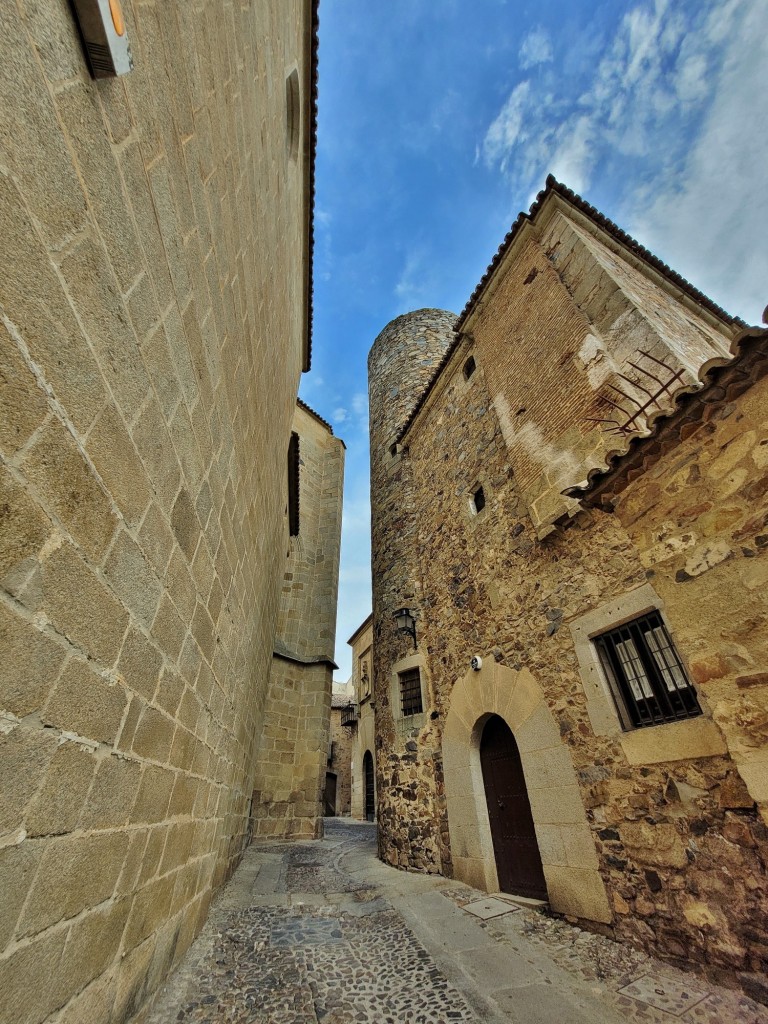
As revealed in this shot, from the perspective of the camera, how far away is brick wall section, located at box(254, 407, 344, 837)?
8102 mm

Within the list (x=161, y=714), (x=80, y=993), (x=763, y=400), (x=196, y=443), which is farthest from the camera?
(x=763, y=400)

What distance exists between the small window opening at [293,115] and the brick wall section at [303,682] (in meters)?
6.26

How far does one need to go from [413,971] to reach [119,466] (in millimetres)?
3707

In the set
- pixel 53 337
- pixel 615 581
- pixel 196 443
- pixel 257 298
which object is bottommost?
pixel 53 337

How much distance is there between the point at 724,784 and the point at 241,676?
395cm

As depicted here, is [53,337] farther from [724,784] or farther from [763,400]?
[724,784]

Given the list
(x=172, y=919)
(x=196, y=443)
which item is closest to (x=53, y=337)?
(x=196, y=443)

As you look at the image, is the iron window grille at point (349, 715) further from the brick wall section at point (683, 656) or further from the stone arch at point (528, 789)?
the stone arch at point (528, 789)

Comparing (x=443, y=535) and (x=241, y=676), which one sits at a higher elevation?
(x=443, y=535)

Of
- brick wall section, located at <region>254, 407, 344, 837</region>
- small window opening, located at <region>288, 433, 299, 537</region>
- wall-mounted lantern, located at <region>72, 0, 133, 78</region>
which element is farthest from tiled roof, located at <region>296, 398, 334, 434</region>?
wall-mounted lantern, located at <region>72, 0, 133, 78</region>

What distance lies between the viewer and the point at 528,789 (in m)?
4.54

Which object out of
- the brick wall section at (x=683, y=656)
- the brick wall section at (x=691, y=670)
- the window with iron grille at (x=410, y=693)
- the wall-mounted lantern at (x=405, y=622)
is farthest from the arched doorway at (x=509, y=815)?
the wall-mounted lantern at (x=405, y=622)

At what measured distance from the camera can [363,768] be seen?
16609mm

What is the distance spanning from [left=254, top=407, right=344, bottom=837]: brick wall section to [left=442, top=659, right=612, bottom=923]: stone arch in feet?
12.4
